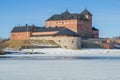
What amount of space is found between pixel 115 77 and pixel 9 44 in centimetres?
4763

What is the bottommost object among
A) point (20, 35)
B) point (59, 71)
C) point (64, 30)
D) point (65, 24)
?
point (59, 71)

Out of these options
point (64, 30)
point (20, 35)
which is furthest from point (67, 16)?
point (20, 35)

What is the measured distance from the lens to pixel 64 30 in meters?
59.6

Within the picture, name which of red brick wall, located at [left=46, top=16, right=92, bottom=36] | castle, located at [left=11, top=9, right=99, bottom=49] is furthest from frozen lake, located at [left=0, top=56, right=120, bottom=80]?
red brick wall, located at [left=46, top=16, right=92, bottom=36]

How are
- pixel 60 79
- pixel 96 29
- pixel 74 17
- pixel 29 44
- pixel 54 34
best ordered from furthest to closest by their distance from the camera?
pixel 96 29, pixel 74 17, pixel 54 34, pixel 29 44, pixel 60 79

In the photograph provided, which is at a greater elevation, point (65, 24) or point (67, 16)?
point (67, 16)

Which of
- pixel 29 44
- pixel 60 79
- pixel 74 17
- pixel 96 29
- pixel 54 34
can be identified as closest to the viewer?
pixel 60 79

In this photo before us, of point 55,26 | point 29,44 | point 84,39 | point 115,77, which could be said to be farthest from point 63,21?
point 115,77

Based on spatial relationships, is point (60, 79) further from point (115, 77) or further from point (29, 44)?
point (29, 44)

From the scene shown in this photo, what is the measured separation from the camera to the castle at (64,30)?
59.0 meters

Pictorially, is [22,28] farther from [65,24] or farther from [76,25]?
[76,25]

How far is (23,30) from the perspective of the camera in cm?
6341

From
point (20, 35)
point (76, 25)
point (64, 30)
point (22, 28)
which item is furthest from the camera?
point (76, 25)

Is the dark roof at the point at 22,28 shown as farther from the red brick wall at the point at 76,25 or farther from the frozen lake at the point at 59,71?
the frozen lake at the point at 59,71
